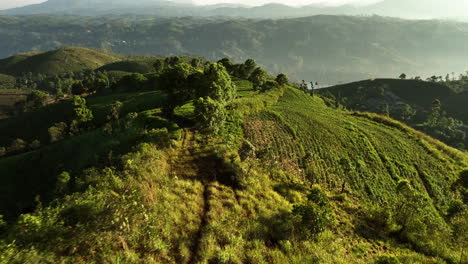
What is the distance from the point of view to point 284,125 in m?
65.1

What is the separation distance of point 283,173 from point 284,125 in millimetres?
27878

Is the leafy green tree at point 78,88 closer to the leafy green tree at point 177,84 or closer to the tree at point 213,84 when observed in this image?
the leafy green tree at point 177,84

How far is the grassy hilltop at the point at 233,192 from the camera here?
604 inches

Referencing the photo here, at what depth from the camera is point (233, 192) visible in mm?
29047

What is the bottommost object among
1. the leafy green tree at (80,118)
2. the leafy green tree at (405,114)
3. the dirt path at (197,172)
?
the leafy green tree at (405,114)

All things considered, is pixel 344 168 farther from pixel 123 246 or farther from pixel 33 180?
pixel 33 180

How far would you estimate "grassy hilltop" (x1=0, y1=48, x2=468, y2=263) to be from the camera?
1534 centimetres

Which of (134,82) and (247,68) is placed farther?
(134,82)

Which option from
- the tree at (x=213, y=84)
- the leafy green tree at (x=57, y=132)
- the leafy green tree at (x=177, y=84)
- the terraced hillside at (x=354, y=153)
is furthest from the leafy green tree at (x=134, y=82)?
the tree at (x=213, y=84)

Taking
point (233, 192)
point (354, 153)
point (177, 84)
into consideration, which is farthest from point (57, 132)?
point (354, 153)

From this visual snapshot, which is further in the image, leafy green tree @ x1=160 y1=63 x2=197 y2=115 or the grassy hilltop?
leafy green tree @ x1=160 y1=63 x2=197 y2=115

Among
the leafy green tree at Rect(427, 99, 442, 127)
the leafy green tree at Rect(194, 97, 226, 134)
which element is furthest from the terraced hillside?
the leafy green tree at Rect(427, 99, 442, 127)

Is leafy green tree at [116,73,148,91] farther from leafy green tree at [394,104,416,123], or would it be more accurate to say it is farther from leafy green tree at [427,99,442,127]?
leafy green tree at [427,99,442,127]

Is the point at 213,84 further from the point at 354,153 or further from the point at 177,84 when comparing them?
the point at 354,153
